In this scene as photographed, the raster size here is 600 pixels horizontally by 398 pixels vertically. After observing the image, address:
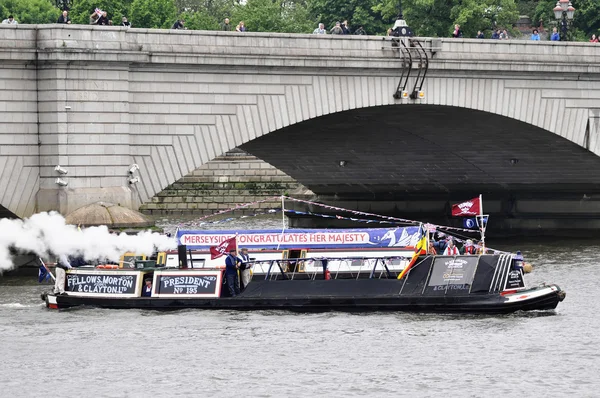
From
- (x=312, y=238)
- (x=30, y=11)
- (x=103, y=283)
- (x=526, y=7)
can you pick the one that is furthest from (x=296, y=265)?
(x=526, y=7)

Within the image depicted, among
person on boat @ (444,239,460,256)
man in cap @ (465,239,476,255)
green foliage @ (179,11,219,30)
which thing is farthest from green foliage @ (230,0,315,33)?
person on boat @ (444,239,460,256)

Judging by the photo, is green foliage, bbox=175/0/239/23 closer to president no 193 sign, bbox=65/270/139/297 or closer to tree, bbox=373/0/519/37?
tree, bbox=373/0/519/37

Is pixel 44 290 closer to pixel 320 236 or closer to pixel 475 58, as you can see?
pixel 320 236

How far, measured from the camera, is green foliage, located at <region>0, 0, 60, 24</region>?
104 metres

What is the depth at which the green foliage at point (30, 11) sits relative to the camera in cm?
10381

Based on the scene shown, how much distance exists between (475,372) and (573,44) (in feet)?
83.8

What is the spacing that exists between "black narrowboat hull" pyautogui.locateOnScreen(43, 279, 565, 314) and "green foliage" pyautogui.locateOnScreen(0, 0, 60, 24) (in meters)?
65.6

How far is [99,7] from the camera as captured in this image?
94875 millimetres

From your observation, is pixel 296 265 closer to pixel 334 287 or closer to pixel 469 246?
pixel 334 287

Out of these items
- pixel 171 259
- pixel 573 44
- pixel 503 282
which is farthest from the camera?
pixel 573 44

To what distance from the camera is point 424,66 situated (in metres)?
50.5

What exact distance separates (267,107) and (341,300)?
9.91 meters

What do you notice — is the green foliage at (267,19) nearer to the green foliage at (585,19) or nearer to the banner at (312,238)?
the green foliage at (585,19)

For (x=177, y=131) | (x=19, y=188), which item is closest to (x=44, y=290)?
(x=19, y=188)
